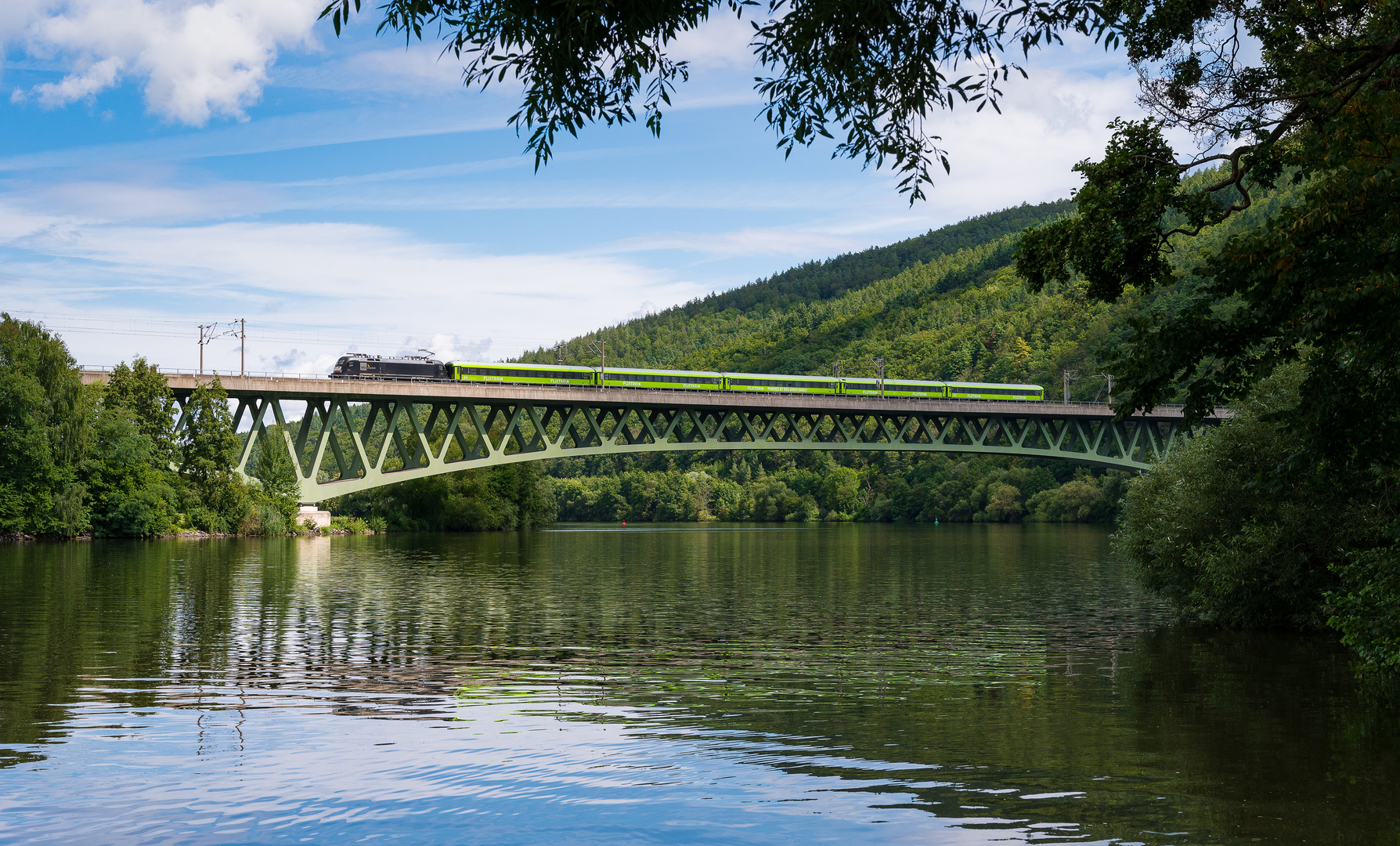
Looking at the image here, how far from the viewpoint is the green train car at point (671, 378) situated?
276 feet

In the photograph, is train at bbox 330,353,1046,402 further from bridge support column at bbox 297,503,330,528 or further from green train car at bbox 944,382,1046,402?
bridge support column at bbox 297,503,330,528

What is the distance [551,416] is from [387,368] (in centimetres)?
1474

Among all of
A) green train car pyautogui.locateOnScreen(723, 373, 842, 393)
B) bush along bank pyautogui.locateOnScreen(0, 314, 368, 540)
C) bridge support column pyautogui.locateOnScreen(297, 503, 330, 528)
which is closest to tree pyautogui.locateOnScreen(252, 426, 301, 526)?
bush along bank pyautogui.locateOnScreen(0, 314, 368, 540)

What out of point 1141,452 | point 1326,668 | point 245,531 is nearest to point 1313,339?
point 1326,668

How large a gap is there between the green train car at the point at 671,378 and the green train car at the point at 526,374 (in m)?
1.95

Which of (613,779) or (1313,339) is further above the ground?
(1313,339)

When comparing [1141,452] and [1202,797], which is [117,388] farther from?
[1141,452]

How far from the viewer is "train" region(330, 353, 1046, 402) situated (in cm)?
7806

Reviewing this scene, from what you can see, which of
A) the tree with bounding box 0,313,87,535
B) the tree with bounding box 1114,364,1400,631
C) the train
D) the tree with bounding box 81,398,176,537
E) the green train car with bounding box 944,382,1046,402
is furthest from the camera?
the green train car with bounding box 944,382,1046,402

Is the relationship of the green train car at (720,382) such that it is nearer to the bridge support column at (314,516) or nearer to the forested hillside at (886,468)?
the bridge support column at (314,516)

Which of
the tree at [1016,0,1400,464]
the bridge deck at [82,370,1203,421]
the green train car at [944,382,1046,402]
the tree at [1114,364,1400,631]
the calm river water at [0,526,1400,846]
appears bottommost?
the calm river water at [0,526,1400,846]

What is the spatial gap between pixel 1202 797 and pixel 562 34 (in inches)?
355

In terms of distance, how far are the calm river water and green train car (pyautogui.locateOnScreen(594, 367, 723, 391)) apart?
53.9 metres

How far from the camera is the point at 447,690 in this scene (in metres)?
16.4
